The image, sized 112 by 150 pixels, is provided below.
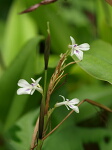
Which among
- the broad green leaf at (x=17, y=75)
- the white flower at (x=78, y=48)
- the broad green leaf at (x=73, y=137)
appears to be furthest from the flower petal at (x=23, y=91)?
the broad green leaf at (x=17, y=75)

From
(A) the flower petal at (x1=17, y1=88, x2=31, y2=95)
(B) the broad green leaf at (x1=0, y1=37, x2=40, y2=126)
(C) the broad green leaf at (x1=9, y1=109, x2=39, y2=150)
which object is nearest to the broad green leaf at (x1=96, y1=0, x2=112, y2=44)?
(B) the broad green leaf at (x1=0, y1=37, x2=40, y2=126)

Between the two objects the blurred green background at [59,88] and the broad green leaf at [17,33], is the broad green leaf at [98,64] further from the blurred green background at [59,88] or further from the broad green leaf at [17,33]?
the broad green leaf at [17,33]

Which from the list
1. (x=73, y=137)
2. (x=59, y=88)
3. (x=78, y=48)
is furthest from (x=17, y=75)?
(x=78, y=48)

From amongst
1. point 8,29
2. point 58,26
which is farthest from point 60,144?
point 8,29

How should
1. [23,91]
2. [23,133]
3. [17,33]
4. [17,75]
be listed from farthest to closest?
[17,33]
[17,75]
[23,133]
[23,91]

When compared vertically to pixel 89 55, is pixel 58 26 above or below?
below

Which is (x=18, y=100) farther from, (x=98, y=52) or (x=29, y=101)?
(x=98, y=52)

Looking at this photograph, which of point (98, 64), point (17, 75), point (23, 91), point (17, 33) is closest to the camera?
point (23, 91)

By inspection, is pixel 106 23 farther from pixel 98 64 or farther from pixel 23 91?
pixel 23 91
